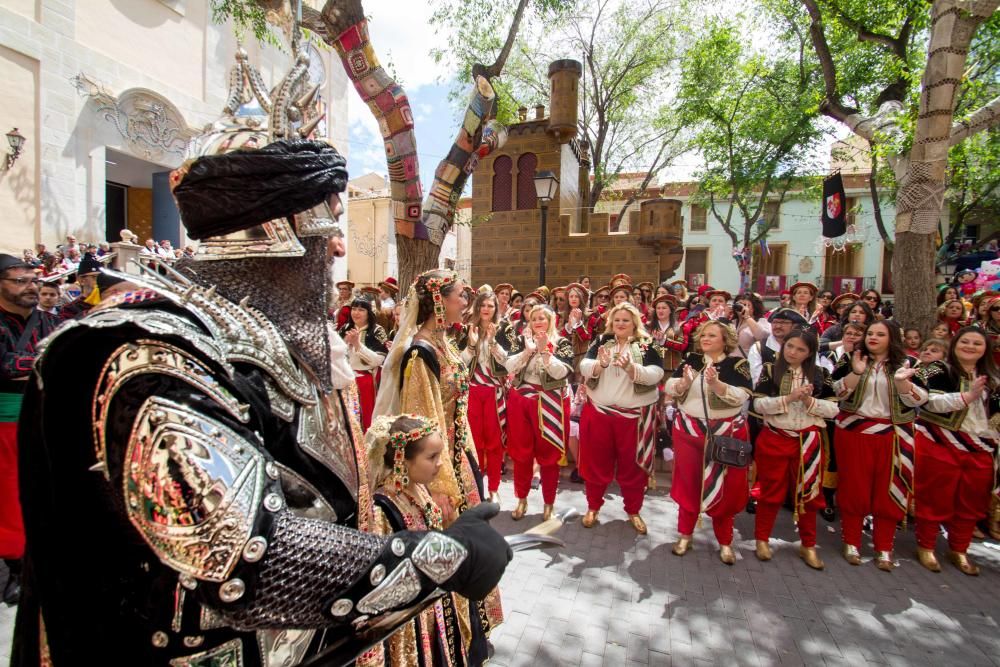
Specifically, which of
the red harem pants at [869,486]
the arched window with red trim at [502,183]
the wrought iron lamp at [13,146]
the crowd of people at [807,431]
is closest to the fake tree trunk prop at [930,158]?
the crowd of people at [807,431]

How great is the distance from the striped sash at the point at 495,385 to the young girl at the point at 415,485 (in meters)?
3.55

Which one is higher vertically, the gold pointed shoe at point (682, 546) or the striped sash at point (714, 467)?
the striped sash at point (714, 467)

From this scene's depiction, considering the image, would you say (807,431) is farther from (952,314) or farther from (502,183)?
(502,183)

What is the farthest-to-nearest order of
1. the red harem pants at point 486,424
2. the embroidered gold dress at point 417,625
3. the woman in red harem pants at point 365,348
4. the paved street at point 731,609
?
the woman in red harem pants at point 365,348 → the red harem pants at point 486,424 → the paved street at point 731,609 → the embroidered gold dress at point 417,625

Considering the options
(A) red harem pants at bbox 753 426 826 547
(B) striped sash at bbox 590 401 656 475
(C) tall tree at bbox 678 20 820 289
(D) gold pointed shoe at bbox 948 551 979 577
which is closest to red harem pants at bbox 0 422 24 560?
(B) striped sash at bbox 590 401 656 475

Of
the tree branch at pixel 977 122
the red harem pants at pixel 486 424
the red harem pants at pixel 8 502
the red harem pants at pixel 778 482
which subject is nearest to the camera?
the red harem pants at pixel 8 502

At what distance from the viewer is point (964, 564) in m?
4.36

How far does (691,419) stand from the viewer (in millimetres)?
4617

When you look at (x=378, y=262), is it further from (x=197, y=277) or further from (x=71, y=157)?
(x=197, y=277)

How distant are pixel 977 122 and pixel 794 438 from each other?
518 centimetres

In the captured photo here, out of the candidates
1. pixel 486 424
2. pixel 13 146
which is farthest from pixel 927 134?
pixel 13 146

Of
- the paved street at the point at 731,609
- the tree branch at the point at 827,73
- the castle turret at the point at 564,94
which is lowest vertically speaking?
the paved street at the point at 731,609

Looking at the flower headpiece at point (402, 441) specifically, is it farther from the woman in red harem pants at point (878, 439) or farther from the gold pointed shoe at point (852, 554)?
the gold pointed shoe at point (852, 554)

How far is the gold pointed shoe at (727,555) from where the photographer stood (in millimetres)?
4359
